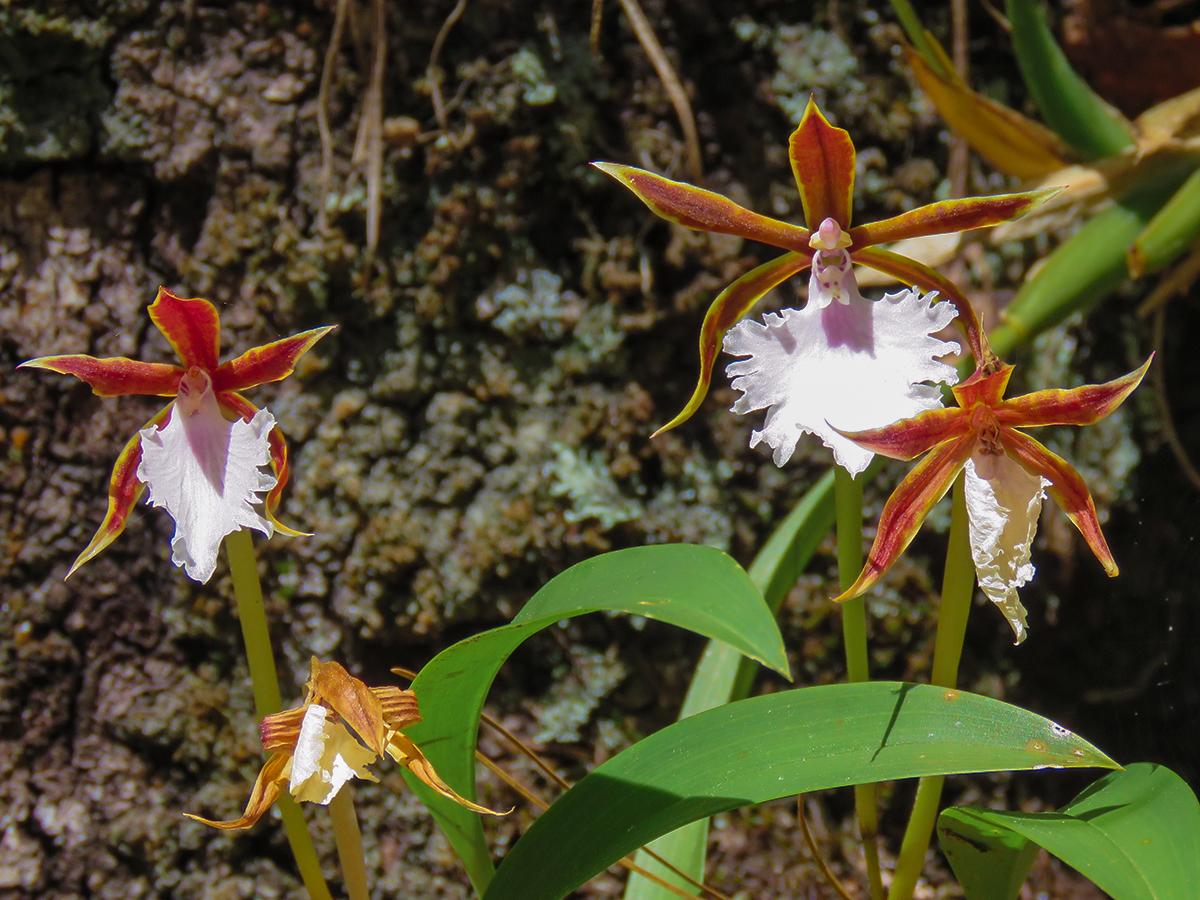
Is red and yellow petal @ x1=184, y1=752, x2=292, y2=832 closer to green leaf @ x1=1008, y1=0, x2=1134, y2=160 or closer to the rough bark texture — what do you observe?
the rough bark texture

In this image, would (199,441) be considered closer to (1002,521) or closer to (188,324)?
(188,324)

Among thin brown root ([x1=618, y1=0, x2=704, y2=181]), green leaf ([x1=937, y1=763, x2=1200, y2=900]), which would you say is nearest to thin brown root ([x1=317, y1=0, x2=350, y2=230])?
thin brown root ([x1=618, y1=0, x2=704, y2=181])

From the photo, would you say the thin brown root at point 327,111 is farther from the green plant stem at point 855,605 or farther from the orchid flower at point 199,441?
the green plant stem at point 855,605

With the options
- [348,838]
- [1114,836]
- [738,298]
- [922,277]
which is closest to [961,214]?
[922,277]

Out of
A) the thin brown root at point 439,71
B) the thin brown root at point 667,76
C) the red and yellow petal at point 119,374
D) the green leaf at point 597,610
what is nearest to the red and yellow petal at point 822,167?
the green leaf at point 597,610

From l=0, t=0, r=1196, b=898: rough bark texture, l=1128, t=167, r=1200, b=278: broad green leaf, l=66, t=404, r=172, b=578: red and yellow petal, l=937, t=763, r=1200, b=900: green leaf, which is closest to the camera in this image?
l=937, t=763, r=1200, b=900: green leaf

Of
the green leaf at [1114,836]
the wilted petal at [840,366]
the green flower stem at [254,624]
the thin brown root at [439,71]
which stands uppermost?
the thin brown root at [439,71]

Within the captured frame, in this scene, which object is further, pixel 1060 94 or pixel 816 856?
pixel 1060 94
